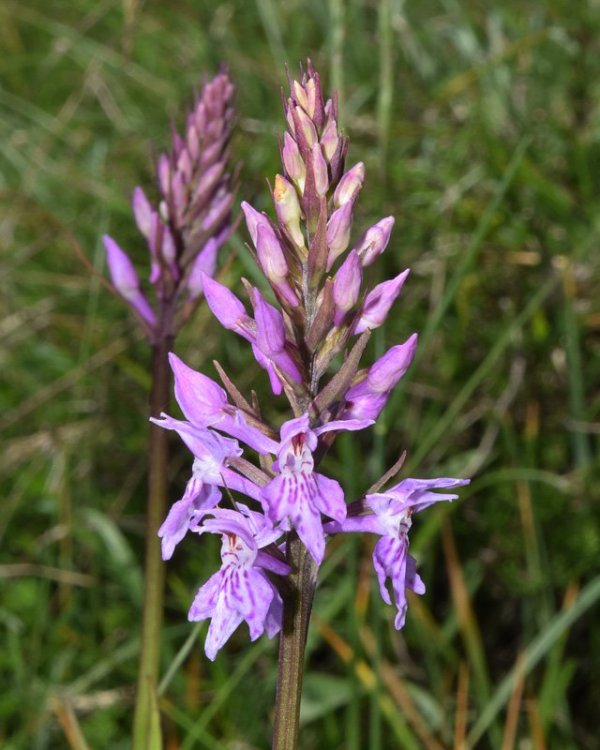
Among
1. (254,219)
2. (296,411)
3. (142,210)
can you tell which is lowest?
(296,411)

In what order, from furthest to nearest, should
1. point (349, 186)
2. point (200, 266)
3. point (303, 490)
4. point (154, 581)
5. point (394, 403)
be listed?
point (394, 403), point (200, 266), point (154, 581), point (349, 186), point (303, 490)

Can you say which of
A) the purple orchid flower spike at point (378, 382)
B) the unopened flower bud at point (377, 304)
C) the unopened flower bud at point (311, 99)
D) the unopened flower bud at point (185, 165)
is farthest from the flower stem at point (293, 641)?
the unopened flower bud at point (185, 165)

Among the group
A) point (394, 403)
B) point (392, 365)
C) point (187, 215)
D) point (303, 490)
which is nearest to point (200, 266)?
point (187, 215)

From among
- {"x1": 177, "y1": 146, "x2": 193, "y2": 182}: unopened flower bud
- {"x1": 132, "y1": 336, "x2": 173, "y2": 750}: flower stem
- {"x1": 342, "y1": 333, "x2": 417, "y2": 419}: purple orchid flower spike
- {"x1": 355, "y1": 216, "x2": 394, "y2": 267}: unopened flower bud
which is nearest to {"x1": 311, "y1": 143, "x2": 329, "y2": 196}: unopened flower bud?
{"x1": 355, "y1": 216, "x2": 394, "y2": 267}: unopened flower bud

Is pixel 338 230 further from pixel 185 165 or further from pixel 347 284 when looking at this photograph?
pixel 185 165

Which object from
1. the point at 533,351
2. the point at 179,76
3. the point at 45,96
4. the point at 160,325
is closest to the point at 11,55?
the point at 45,96

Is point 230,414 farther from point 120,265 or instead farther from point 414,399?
point 414,399
